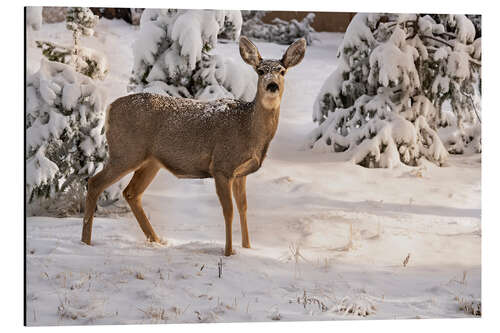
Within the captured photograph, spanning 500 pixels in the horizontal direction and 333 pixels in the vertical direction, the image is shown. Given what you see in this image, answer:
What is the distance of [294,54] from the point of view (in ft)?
15.5

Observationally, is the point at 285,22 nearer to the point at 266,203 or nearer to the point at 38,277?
the point at 266,203

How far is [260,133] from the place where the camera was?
4605mm

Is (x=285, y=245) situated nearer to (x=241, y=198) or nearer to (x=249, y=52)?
(x=241, y=198)

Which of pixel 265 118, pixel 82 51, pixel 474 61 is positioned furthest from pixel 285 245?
pixel 474 61

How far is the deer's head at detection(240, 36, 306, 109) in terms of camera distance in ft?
14.9

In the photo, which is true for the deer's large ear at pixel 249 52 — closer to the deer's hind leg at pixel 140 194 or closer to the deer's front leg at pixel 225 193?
the deer's front leg at pixel 225 193

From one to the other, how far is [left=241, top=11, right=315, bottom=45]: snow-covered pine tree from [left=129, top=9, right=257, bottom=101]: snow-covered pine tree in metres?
0.12

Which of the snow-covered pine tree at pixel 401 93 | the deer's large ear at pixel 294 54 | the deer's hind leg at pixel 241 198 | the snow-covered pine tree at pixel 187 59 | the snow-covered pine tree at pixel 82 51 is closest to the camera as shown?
the deer's large ear at pixel 294 54

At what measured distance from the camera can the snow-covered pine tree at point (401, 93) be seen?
5.55 meters

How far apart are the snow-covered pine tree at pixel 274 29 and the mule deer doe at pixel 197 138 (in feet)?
1.32

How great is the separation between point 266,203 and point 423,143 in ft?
4.77

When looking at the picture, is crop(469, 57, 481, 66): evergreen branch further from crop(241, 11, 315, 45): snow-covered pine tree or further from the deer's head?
the deer's head

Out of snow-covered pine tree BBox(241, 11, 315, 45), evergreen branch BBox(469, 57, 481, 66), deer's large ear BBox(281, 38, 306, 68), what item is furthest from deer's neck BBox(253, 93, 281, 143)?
evergreen branch BBox(469, 57, 481, 66)

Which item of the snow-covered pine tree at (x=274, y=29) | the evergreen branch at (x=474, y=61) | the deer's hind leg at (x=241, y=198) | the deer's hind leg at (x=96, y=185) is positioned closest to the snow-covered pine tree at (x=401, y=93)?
the evergreen branch at (x=474, y=61)
